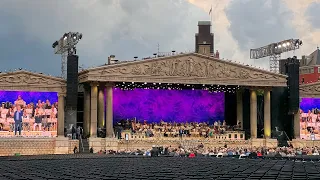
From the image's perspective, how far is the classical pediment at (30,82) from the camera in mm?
73500

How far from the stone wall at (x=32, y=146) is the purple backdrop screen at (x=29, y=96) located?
4.39m

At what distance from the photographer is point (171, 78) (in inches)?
3108

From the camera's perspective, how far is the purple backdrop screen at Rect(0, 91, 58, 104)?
73.4 m

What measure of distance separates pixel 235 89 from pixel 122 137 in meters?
17.4

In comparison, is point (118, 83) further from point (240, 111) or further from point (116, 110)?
point (240, 111)

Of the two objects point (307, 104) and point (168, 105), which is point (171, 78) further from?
point (307, 104)

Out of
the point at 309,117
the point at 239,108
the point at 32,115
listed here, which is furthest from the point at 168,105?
the point at 32,115

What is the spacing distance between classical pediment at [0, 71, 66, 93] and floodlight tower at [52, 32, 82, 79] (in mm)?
3548

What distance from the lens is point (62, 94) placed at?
75.8 metres

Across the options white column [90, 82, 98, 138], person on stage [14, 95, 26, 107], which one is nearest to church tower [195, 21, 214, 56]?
white column [90, 82, 98, 138]

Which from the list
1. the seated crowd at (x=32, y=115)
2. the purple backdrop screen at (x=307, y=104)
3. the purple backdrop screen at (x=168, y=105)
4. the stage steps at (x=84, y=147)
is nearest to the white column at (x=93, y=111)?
the stage steps at (x=84, y=147)

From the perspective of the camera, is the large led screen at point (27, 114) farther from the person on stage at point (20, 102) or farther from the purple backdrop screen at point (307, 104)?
the purple backdrop screen at point (307, 104)

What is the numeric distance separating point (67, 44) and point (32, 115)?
37.2 ft

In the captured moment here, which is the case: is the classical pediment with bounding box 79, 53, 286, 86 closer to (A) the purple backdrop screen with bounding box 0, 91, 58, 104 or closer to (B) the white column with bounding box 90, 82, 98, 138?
(B) the white column with bounding box 90, 82, 98, 138
